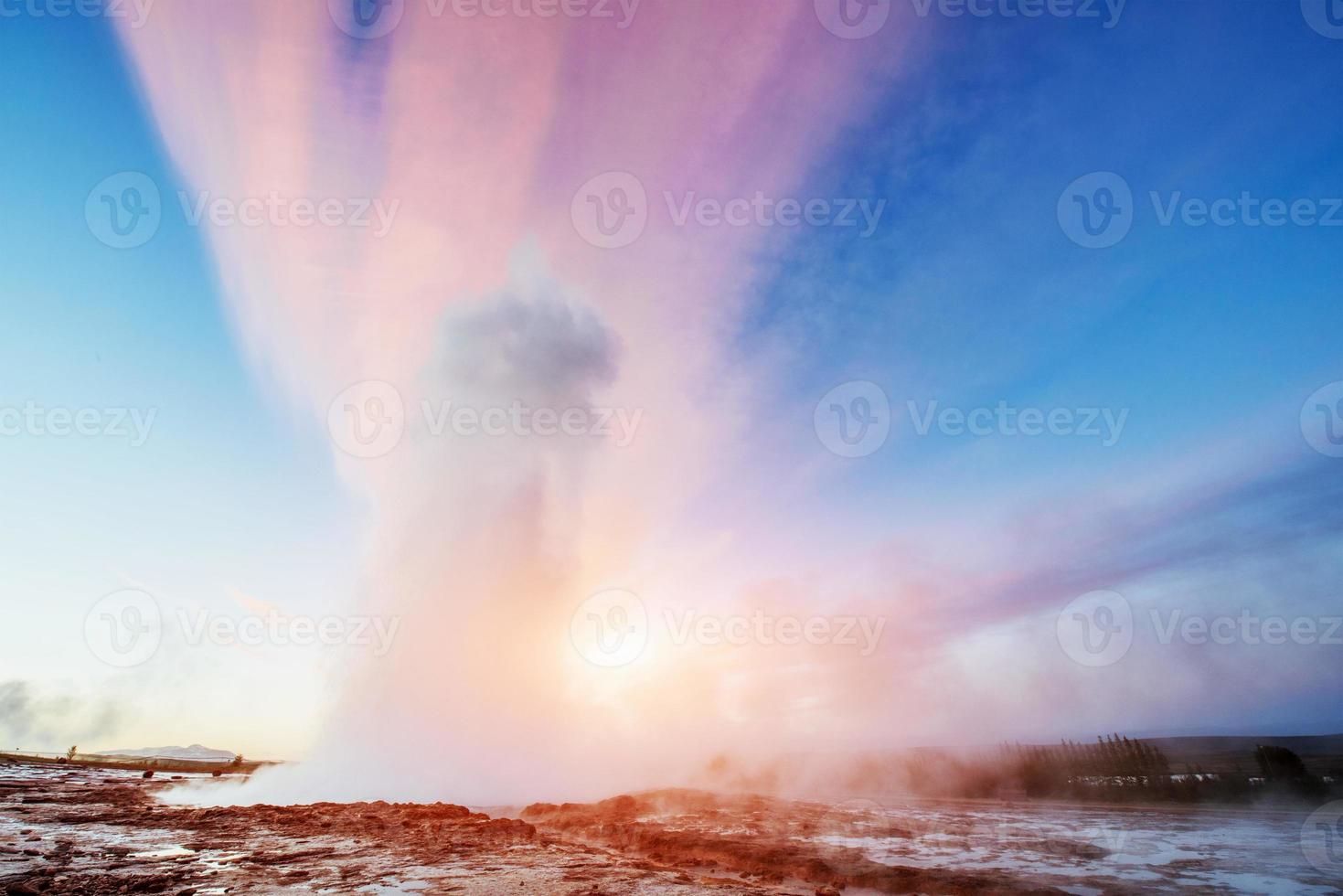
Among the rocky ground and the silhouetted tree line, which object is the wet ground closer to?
the rocky ground

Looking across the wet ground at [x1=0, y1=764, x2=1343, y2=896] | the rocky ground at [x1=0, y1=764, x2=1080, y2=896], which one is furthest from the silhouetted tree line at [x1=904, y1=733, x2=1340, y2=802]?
the rocky ground at [x1=0, y1=764, x2=1080, y2=896]

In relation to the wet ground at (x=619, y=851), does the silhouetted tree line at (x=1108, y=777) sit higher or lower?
lower

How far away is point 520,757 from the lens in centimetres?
3906

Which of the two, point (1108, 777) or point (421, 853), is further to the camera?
point (1108, 777)

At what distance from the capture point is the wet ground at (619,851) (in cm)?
1473

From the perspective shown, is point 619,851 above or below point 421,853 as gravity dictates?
below

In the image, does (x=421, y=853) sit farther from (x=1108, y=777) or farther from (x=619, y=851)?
(x=1108, y=777)

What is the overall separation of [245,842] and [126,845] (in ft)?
11.5

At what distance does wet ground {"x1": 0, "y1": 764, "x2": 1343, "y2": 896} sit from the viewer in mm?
14734

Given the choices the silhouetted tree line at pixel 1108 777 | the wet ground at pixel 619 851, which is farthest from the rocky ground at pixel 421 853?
the silhouetted tree line at pixel 1108 777

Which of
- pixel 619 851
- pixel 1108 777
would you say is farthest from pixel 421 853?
pixel 1108 777

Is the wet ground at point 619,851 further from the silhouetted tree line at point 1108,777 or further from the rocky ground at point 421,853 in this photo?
the silhouetted tree line at point 1108,777

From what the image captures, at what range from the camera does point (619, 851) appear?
20.6 metres

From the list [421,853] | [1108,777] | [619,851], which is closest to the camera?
[421,853]
